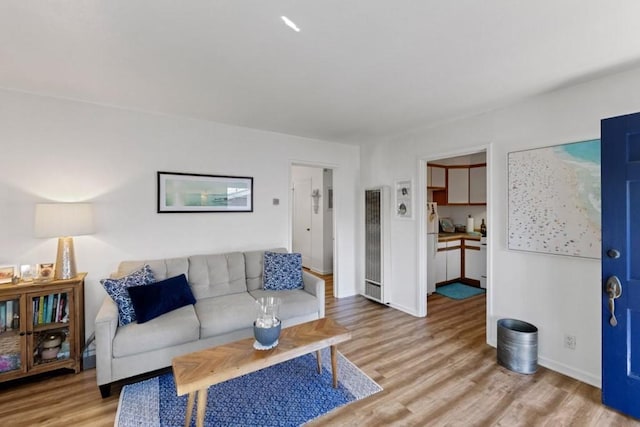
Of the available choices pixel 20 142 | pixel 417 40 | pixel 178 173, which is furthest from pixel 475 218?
pixel 20 142

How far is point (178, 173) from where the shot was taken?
323 cm

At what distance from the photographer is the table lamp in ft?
7.74

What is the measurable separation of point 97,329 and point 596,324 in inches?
150

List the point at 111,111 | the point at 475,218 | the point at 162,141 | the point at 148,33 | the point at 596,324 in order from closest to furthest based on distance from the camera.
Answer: the point at 148,33, the point at 596,324, the point at 111,111, the point at 162,141, the point at 475,218

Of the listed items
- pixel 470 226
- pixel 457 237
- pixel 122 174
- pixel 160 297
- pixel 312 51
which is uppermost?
pixel 312 51

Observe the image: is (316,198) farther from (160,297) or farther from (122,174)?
(160,297)

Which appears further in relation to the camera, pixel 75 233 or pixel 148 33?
pixel 75 233

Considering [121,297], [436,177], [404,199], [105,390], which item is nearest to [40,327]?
[121,297]

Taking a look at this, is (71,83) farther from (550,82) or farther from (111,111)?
(550,82)

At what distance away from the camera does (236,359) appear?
184 centimetres

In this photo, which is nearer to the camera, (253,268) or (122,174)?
(122,174)

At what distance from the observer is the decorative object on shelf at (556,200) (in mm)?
2295

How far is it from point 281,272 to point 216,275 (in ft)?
2.29

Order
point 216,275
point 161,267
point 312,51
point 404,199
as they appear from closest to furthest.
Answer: point 312,51
point 161,267
point 216,275
point 404,199
